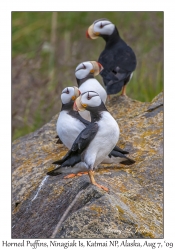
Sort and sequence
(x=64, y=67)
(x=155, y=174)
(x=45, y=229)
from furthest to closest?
(x=64, y=67) → (x=155, y=174) → (x=45, y=229)

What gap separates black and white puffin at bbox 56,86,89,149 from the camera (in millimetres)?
7051

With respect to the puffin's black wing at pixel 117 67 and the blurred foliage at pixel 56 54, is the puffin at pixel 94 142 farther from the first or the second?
the blurred foliage at pixel 56 54

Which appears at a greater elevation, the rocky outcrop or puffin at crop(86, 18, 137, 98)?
puffin at crop(86, 18, 137, 98)

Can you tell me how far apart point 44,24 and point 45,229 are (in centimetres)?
1148

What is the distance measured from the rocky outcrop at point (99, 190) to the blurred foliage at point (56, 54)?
229cm

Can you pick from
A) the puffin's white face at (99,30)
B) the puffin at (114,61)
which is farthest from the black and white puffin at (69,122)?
the puffin's white face at (99,30)

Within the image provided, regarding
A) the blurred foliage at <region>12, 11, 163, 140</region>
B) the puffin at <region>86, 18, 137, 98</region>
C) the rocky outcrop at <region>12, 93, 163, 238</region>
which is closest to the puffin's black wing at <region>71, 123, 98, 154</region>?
the rocky outcrop at <region>12, 93, 163, 238</region>

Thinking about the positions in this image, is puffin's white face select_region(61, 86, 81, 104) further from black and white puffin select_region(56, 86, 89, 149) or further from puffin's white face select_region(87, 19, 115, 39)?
puffin's white face select_region(87, 19, 115, 39)

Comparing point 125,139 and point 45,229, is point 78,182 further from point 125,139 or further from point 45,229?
point 125,139

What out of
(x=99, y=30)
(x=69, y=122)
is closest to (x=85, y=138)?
(x=69, y=122)

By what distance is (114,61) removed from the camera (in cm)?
938

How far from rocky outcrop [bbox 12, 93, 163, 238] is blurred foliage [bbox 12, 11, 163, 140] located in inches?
90.1

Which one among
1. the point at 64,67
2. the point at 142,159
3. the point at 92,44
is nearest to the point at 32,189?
the point at 142,159

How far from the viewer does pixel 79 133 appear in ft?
22.6
